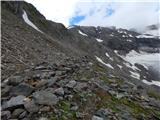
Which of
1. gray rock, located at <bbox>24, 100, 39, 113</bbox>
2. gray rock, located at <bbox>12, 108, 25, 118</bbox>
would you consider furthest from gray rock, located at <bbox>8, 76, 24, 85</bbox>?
gray rock, located at <bbox>12, 108, 25, 118</bbox>

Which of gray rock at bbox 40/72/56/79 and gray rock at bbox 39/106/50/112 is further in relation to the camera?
gray rock at bbox 40/72/56/79

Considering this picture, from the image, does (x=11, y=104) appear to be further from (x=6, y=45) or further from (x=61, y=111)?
Result: (x=6, y=45)

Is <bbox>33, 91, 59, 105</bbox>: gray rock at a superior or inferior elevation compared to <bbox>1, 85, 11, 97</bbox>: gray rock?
superior

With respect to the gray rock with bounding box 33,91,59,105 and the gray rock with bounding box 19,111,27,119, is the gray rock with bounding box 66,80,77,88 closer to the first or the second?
the gray rock with bounding box 33,91,59,105

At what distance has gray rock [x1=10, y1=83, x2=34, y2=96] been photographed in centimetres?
1631

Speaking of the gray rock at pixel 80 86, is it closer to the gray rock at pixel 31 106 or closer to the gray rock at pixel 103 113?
the gray rock at pixel 103 113

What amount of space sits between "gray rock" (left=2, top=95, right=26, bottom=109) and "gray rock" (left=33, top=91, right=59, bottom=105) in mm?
597

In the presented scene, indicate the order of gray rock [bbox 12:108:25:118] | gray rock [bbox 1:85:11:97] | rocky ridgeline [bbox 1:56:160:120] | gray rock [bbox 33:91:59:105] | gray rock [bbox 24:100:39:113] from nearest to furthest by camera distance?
gray rock [bbox 12:108:25:118] → gray rock [bbox 24:100:39:113] → rocky ridgeline [bbox 1:56:160:120] → gray rock [bbox 33:91:59:105] → gray rock [bbox 1:85:11:97]

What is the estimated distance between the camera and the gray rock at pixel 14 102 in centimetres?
1484

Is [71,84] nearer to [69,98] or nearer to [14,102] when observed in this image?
[69,98]

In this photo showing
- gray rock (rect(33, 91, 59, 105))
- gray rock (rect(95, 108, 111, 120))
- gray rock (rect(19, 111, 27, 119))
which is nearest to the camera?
gray rock (rect(19, 111, 27, 119))

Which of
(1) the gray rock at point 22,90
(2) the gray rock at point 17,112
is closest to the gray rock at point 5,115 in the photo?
(2) the gray rock at point 17,112

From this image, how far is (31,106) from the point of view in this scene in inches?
577

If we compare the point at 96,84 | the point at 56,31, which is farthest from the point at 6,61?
the point at 56,31
